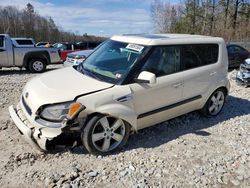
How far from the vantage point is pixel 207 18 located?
142 ft

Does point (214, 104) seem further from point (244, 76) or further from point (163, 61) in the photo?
point (244, 76)

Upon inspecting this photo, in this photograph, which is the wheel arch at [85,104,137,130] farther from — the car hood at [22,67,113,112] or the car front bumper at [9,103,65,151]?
the car front bumper at [9,103,65,151]

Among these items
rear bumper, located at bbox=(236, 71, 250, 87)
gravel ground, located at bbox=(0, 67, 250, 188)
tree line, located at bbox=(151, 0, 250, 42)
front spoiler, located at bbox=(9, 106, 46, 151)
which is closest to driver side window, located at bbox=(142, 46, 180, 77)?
gravel ground, located at bbox=(0, 67, 250, 188)

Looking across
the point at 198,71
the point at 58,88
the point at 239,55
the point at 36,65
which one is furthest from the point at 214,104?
the point at 239,55

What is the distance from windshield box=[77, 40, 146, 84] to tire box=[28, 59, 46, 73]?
7638mm

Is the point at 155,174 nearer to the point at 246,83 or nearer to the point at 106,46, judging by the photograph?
the point at 106,46

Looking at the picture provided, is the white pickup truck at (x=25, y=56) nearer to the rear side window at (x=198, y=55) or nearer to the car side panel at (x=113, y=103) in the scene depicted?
the rear side window at (x=198, y=55)

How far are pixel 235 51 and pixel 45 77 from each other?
12.5 meters

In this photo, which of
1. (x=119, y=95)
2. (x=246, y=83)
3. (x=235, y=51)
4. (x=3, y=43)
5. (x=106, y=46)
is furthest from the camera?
(x=235, y=51)

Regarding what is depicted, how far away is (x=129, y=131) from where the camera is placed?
407 centimetres

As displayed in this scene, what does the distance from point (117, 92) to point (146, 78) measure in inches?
18.9

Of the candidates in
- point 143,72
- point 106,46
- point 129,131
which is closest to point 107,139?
point 129,131

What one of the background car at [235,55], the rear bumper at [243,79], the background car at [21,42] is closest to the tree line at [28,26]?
the background car at [21,42]

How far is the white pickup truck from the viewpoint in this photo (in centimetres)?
1102
